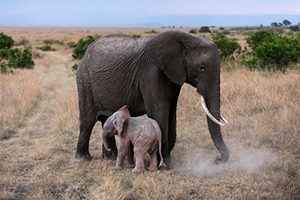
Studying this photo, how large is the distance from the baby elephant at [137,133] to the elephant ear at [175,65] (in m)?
0.61

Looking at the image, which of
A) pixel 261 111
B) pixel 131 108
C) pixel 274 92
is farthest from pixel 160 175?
pixel 274 92

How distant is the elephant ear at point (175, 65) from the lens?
7.36 m

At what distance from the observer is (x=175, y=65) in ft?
24.2

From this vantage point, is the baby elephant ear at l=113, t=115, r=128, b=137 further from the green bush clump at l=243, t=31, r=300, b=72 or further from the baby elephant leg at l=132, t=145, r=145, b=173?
the green bush clump at l=243, t=31, r=300, b=72

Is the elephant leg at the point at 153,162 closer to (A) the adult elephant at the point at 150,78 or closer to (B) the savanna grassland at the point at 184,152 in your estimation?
(B) the savanna grassland at the point at 184,152

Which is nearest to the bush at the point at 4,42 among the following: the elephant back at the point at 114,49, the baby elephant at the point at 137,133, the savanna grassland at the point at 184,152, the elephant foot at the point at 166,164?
the savanna grassland at the point at 184,152

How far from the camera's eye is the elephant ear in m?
7.36

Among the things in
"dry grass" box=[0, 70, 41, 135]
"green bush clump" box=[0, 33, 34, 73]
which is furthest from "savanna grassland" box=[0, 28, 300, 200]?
"green bush clump" box=[0, 33, 34, 73]

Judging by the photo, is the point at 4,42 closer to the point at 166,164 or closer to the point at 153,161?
the point at 166,164

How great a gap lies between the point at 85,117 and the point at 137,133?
1401 millimetres

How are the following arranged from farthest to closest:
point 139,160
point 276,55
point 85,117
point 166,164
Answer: point 276,55 → point 85,117 → point 166,164 → point 139,160

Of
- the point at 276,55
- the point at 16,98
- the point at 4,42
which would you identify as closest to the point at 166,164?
the point at 16,98

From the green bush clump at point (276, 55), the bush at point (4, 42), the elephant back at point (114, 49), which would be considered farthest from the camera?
the bush at point (4, 42)

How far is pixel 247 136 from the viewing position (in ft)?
30.8
